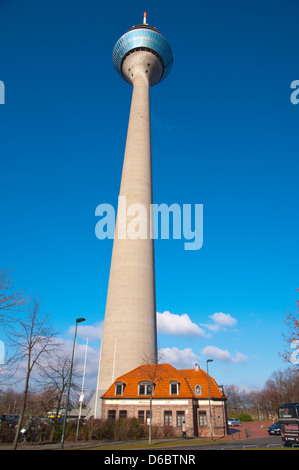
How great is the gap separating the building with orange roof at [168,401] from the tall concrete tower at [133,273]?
2.86 meters

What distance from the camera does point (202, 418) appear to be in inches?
1368

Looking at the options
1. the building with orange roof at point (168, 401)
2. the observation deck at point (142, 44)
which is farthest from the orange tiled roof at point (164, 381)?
the observation deck at point (142, 44)

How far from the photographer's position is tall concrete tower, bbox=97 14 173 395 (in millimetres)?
40375

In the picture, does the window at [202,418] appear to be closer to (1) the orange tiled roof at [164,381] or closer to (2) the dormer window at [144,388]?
(1) the orange tiled roof at [164,381]

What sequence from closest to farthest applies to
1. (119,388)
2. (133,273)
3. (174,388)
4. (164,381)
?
1. (174,388)
2. (164,381)
3. (119,388)
4. (133,273)

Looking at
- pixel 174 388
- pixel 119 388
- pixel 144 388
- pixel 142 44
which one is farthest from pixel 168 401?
pixel 142 44

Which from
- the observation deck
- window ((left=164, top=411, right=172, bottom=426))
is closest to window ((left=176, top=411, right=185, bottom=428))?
window ((left=164, top=411, right=172, bottom=426))

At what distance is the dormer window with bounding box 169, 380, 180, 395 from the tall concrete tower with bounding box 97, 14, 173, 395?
5.06 m

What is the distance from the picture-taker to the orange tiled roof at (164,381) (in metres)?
35.2

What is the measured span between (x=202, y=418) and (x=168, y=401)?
411cm

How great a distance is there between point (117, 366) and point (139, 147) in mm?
31978

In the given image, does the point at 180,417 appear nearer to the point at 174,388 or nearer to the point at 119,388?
the point at 174,388

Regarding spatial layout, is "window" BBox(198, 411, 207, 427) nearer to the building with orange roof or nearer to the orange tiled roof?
the building with orange roof
